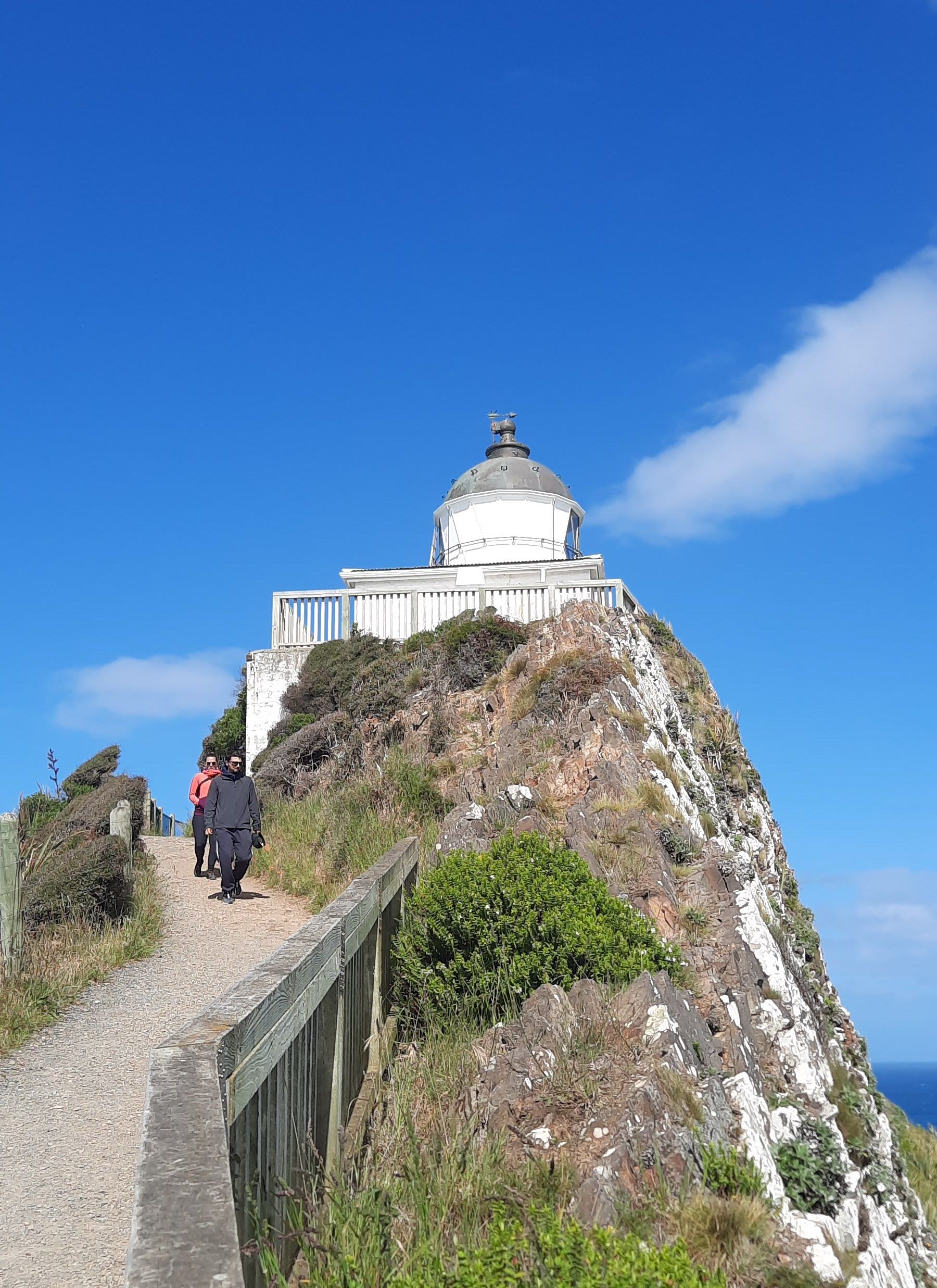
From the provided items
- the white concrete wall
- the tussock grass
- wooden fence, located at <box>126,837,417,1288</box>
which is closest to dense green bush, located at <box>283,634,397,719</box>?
the white concrete wall

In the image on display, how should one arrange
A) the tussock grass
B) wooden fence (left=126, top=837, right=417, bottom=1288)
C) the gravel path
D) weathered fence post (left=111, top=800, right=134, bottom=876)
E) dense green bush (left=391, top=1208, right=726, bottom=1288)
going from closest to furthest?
wooden fence (left=126, top=837, right=417, bottom=1288) < dense green bush (left=391, top=1208, right=726, bottom=1288) < the gravel path < the tussock grass < weathered fence post (left=111, top=800, right=134, bottom=876)

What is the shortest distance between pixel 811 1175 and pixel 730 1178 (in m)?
1.22

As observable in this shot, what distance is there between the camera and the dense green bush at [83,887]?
10945 millimetres

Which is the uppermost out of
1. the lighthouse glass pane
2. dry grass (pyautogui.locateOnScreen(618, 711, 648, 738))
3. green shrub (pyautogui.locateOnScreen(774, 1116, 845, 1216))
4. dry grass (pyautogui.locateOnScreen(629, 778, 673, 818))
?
the lighthouse glass pane

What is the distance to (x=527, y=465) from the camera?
4184 centimetres

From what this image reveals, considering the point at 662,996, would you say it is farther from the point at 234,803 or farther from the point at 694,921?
the point at 234,803

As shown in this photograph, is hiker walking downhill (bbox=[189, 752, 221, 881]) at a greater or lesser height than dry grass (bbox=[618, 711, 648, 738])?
lesser

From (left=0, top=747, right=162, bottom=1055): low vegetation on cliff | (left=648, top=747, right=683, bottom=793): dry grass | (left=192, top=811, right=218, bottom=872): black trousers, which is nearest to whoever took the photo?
(left=0, top=747, right=162, bottom=1055): low vegetation on cliff

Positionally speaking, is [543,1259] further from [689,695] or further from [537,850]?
[689,695]

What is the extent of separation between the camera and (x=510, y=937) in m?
7.61

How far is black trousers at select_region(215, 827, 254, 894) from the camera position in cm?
1298

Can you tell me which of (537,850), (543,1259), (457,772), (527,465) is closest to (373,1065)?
(537,850)

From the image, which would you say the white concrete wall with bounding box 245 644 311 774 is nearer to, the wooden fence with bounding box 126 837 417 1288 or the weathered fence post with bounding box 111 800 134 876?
the weathered fence post with bounding box 111 800 134 876

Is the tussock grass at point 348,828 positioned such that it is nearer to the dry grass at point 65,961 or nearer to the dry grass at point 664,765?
the dry grass at point 65,961
